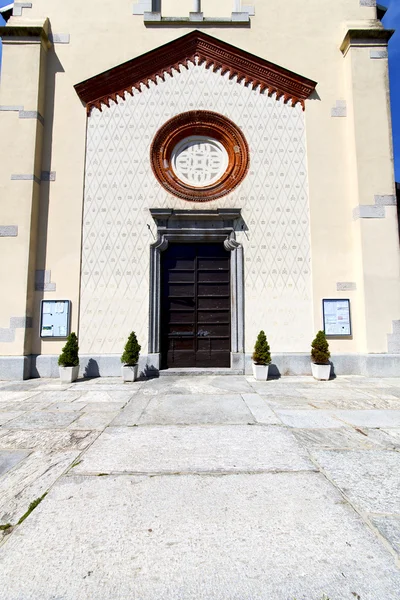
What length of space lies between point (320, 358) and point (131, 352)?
4.20m

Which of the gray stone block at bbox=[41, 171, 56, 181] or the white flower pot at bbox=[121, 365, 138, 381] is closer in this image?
the white flower pot at bbox=[121, 365, 138, 381]

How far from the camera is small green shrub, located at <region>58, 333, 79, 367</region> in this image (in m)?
7.06

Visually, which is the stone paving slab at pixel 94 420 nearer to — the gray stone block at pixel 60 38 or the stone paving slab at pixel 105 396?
the stone paving slab at pixel 105 396

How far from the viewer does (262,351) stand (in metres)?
7.19

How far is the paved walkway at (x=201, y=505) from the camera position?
1.53 m

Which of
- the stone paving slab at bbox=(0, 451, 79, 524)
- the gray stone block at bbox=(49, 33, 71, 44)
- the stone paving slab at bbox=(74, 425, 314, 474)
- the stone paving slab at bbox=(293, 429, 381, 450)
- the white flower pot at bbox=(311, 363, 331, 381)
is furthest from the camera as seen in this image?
the gray stone block at bbox=(49, 33, 71, 44)

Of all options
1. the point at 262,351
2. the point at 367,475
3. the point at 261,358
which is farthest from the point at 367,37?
the point at 367,475

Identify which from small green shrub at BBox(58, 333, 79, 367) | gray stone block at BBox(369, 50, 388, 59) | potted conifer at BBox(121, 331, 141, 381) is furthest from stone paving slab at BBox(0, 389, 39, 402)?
gray stone block at BBox(369, 50, 388, 59)

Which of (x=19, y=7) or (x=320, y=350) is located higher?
(x=19, y=7)

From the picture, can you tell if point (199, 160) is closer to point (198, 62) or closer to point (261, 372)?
point (198, 62)

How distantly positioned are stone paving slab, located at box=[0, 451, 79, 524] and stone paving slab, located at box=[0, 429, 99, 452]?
0.17 metres

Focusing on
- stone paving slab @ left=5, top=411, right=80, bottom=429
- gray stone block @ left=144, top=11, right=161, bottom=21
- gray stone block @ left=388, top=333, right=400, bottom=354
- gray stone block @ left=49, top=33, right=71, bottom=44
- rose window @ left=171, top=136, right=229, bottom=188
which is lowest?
stone paving slab @ left=5, top=411, right=80, bottom=429

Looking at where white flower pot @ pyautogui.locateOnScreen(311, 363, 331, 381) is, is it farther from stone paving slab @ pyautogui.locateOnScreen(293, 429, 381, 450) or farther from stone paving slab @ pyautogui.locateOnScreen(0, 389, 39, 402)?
stone paving slab @ pyautogui.locateOnScreen(0, 389, 39, 402)

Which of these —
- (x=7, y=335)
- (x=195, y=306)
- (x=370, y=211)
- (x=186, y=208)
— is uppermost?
(x=186, y=208)
